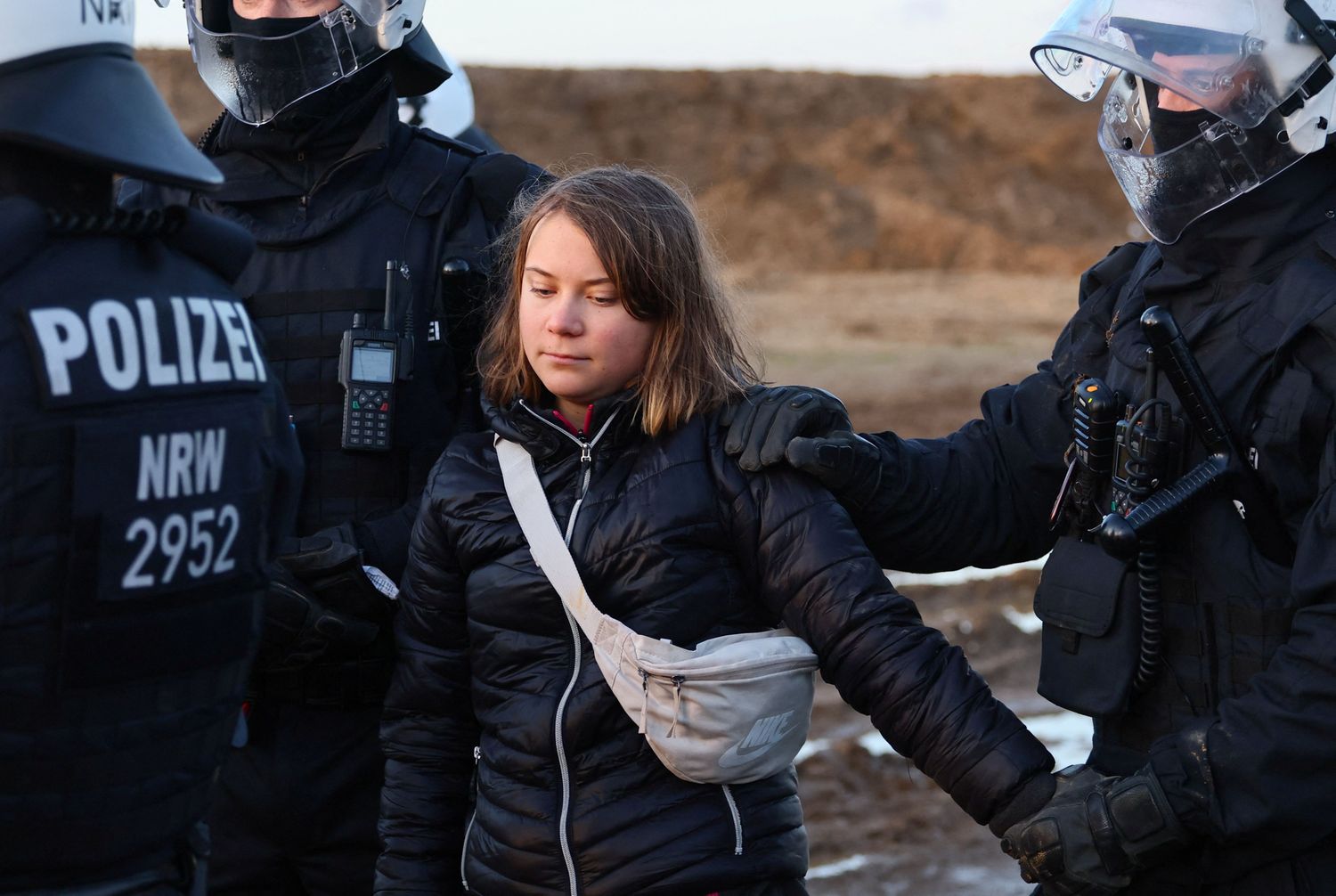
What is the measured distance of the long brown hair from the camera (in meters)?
2.57

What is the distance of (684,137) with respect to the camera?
88.5ft

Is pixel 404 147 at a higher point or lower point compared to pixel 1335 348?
higher

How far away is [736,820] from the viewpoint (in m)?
2.41

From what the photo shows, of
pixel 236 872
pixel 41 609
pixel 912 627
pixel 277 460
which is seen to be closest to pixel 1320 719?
pixel 912 627

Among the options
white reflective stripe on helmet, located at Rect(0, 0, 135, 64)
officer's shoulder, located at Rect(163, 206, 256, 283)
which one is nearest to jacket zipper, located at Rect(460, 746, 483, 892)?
officer's shoulder, located at Rect(163, 206, 256, 283)

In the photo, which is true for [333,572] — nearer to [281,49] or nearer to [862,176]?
[281,49]

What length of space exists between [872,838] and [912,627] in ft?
9.07

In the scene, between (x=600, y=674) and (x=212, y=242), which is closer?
(x=212, y=242)

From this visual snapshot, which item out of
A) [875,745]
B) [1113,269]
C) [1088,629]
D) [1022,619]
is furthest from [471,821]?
[1022,619]

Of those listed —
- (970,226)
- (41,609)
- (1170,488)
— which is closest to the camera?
(41,609)

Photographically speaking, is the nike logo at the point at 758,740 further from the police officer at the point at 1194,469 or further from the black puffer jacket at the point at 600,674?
the police officer at the point at 1194,469

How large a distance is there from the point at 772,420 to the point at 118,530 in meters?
1.08

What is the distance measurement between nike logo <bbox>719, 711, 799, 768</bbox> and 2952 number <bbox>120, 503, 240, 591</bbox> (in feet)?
2.65

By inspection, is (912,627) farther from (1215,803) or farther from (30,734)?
(30,734)
